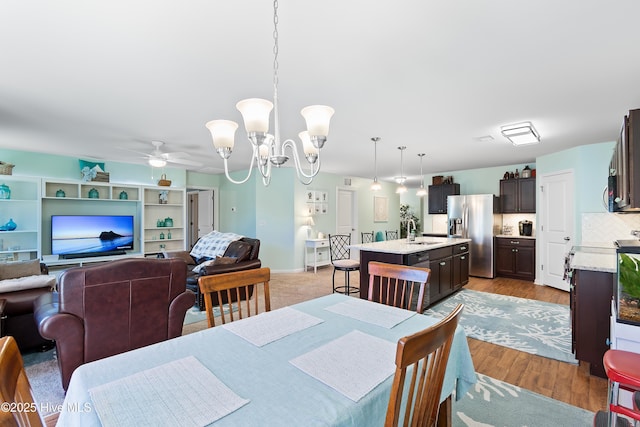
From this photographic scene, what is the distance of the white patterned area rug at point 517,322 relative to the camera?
9.60 feet

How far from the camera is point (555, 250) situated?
511 cm

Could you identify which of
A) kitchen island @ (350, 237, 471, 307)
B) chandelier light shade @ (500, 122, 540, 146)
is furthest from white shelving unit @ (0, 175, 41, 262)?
chandelier light shade @ (500, 122, 540, 146)

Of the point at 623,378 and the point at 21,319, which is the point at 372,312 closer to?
the point at 623,378

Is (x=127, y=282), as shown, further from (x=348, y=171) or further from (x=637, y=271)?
(x=348, y=171)

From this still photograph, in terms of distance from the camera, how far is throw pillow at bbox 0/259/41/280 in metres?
3.16

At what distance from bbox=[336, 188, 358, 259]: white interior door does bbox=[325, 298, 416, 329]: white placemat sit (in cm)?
583

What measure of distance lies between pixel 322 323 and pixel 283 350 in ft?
1.13

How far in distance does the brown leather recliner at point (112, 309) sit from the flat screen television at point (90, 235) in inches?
139

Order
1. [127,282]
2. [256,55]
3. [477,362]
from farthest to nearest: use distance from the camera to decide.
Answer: [477,362] → [127,282] → [256,55]

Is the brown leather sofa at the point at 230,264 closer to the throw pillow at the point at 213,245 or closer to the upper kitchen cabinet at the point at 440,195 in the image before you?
the throw pillow at the point at 213,245

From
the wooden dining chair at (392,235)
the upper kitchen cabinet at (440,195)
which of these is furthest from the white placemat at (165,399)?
the wooden dining chair at (392,235)

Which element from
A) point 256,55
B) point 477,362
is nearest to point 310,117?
point 256,55

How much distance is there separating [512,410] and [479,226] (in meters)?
4.68

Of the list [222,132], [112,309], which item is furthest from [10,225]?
[222,132]
